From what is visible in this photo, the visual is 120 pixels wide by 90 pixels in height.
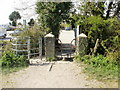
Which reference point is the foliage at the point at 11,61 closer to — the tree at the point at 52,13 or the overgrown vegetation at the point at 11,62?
the overgrown vegetation at the point at 11,62

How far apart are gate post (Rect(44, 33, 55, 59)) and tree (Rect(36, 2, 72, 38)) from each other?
2501mm

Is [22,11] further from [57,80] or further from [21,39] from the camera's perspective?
[57,80]

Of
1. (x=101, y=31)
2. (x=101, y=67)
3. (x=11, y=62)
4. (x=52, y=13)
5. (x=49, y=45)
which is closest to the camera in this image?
(x=101, y=67)

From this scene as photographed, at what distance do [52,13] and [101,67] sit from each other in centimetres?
578

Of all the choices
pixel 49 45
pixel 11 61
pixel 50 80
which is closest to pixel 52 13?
pixel 49 45

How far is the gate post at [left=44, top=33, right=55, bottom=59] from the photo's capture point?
7336mm

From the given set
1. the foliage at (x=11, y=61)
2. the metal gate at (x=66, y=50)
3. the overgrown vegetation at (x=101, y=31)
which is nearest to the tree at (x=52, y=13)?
the overgrown vegetation at (x=101, y=31)

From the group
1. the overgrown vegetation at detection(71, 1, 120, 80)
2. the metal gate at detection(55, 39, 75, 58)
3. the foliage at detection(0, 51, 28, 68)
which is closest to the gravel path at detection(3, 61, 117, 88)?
the overgrown vegetation at detection(71, 1, 120, 80)

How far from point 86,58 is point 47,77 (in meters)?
2.75

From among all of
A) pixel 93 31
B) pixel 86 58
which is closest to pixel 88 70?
pixel 86 58

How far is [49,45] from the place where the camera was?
7402 mm

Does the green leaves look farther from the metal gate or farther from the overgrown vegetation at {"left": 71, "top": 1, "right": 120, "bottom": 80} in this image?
the overgrown vegetation at {"left": 71, "top": 1, "right": 120, "bottom": 80}

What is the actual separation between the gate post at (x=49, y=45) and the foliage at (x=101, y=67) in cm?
146

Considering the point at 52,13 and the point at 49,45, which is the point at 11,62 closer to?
the point at 49,45
